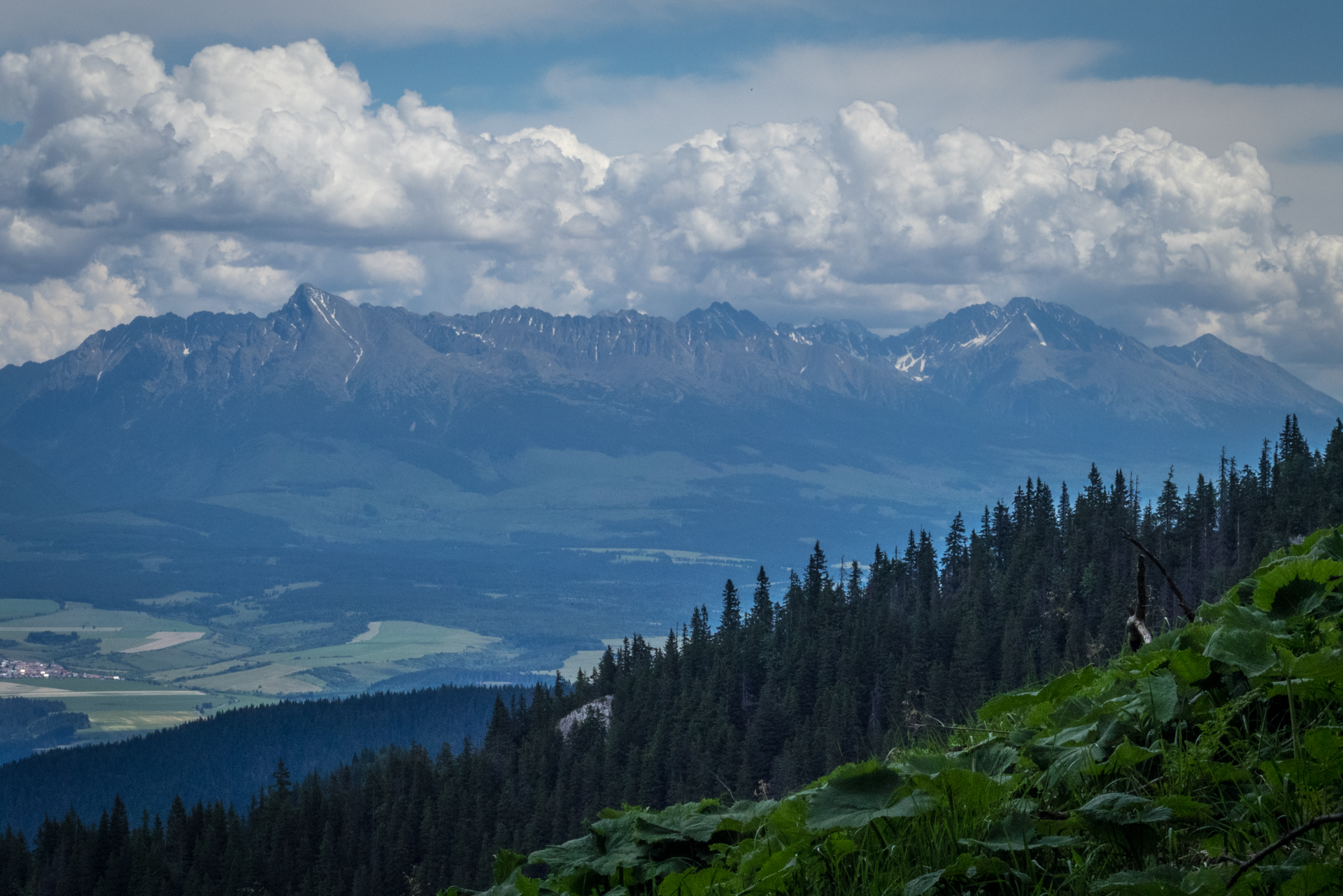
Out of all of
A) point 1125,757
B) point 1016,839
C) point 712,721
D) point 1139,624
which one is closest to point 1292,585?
point 1139,624

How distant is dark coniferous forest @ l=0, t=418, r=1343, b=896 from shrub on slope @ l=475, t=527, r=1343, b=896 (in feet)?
286

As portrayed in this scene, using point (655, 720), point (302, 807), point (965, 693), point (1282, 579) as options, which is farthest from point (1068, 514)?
point (1282, 579)

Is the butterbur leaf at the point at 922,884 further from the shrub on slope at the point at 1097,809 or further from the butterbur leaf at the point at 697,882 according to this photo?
the butterbur leaf at the point at 697,882

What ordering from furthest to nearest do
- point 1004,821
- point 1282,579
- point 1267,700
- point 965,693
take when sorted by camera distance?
point 965,693 → point 1282,579 → point 1267,700 → point 1004,821

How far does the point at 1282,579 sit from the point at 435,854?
123 metres

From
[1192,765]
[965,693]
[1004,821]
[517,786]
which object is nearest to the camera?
[1004,821]

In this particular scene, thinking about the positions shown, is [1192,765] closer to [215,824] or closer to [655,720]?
[655,720]

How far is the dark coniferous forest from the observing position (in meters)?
106

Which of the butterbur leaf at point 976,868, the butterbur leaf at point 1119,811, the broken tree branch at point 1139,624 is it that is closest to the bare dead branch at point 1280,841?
the butterbur leaf at point 1119,811

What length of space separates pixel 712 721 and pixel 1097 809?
→ 117 m

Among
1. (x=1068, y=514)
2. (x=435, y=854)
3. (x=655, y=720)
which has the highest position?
(x=1068, y=514)

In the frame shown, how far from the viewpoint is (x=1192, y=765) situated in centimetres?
545

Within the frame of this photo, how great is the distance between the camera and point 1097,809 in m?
4.75

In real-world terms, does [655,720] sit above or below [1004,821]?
below
